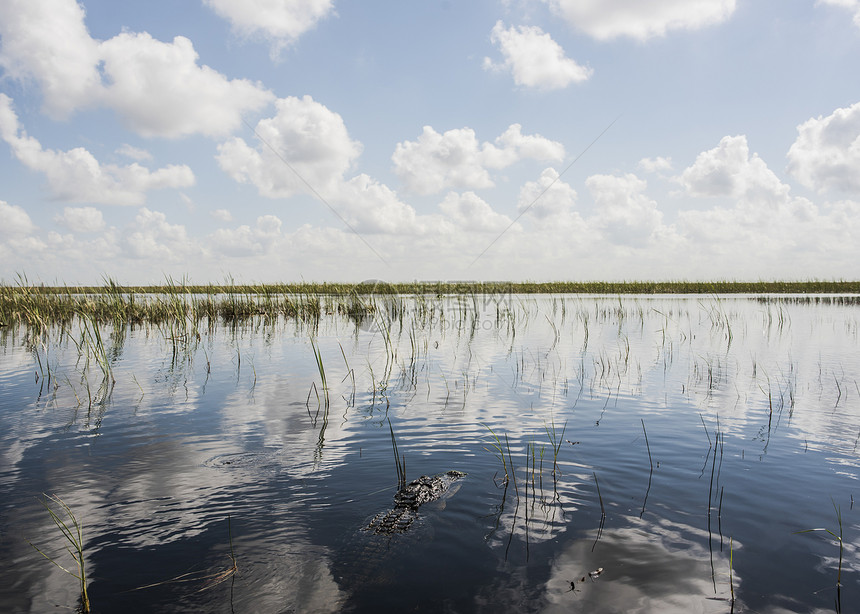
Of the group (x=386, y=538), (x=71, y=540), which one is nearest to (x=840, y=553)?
(x=386, y=538)

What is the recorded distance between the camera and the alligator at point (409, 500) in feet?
12.3

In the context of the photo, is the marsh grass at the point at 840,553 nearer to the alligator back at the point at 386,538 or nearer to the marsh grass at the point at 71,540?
the alligator back at the point at 386,538

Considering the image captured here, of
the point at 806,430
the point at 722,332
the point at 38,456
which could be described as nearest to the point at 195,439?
the point at 38,456

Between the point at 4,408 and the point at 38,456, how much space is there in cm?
297

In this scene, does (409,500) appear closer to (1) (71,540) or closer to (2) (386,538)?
(2) (386,538)

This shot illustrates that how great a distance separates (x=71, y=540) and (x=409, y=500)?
237cm

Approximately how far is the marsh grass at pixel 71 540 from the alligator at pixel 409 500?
1.74 m

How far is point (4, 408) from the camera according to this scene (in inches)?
292

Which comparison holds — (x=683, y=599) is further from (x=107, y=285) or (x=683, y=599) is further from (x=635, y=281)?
(x=635, y=281)

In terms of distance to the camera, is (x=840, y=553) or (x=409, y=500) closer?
(x=840, y=553)

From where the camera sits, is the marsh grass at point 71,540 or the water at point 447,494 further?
the water at point 447,494

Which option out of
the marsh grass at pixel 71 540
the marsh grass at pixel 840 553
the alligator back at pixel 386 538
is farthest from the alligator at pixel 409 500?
the marsh grass at pixel 840 553

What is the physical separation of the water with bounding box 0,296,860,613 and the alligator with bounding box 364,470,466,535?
89 millimetres

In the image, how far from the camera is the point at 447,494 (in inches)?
169
